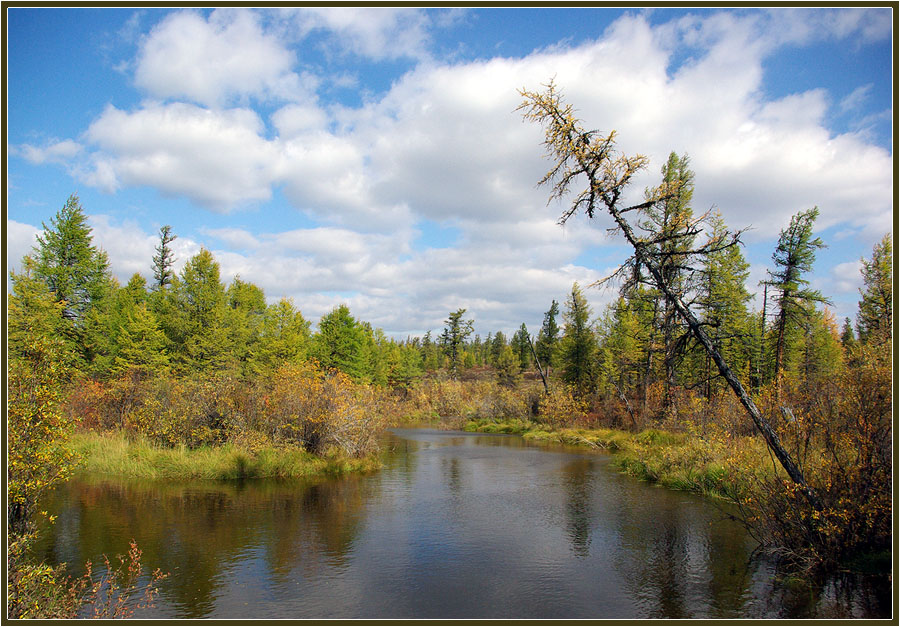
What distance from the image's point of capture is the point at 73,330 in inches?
1339

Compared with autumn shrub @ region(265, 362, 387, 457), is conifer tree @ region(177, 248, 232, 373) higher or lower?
higher

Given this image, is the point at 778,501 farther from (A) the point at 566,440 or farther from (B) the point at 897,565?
(A) the point at 566,440

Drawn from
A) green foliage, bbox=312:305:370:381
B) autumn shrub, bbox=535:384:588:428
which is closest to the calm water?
autumn shrub, bbox=535:384:588:428

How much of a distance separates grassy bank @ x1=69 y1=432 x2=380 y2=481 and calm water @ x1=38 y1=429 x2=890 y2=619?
1.18 m

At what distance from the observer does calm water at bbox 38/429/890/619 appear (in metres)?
8.45

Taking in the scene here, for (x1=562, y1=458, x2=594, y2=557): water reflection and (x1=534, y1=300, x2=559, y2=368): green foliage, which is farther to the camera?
(x1=534, y1=300, x2=559, y2=368): green foliage

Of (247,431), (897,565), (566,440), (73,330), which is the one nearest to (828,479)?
(897,565)

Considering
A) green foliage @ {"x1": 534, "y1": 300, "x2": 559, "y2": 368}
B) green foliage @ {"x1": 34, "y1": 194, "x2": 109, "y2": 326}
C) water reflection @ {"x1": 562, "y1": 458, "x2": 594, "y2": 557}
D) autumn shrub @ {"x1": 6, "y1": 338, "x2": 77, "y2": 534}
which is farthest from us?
green foliage @ {"x1": 534, "y1": 300, "x2": 559, "y2": 368}

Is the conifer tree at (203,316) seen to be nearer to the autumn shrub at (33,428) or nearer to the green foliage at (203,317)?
the green foliage at (203,317)

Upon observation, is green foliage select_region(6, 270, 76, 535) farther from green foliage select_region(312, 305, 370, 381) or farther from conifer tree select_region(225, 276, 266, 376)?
green foliage select_region(312, 305, 370, 381)

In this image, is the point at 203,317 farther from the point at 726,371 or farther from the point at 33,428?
the point at 726,371

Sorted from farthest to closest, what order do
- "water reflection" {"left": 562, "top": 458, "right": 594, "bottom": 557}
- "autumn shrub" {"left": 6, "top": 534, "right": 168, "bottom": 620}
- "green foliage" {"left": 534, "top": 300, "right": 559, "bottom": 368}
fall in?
"green foliage" {"left": 534, "top": 300, "right": 559, "bottom": 368}
"water reflection" {"left": 562, "top": 458, "right": 594, "bottom": 557}
"autumn shrub" {"left": 6, "top": 534, "right": 168, "bottom": 620}

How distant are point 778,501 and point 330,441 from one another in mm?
15817

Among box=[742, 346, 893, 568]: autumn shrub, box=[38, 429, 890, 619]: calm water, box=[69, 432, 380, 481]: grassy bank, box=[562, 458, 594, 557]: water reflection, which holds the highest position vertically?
box=[742, 346, 893, 568]: autumn shrub
